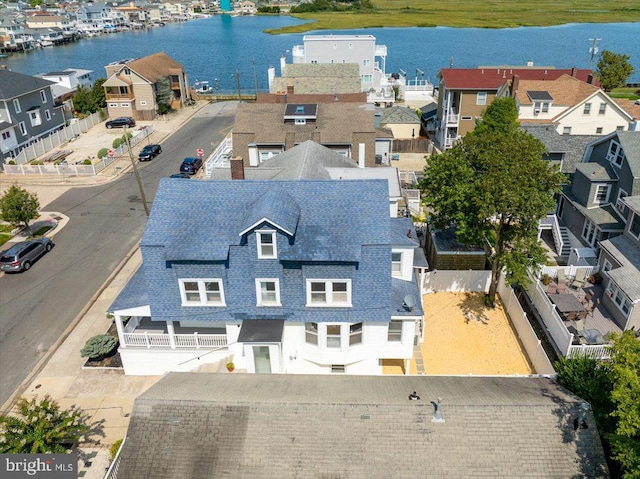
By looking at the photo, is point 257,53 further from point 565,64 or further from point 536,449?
point 536,449

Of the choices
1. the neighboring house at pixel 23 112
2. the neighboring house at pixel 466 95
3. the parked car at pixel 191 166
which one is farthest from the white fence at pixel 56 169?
the neighboring house at pixel 466 95

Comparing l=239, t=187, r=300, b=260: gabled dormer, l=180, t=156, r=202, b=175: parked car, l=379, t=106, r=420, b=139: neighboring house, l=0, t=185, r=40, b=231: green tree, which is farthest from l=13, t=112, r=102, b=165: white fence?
l=239, t=187, r=300, b=260: gabled dormer

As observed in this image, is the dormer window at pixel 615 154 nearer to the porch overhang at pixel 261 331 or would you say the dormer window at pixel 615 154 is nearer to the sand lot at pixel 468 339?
the sand lot at pixel 468 339

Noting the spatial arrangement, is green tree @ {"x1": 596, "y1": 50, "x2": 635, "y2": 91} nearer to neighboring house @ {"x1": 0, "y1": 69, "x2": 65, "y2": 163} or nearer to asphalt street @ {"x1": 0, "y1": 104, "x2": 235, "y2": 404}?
asphalt street @ {"x1": 0, "y1": 104, "x2": 235, "y2": 404}

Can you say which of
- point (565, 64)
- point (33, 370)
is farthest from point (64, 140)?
point (565, 64)

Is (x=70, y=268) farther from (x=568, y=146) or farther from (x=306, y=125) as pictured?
(x=568, y=146)
